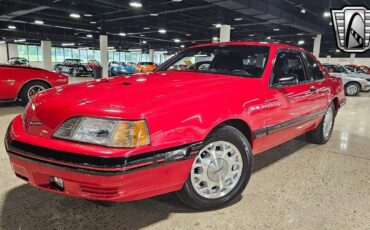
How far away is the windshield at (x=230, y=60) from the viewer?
9.39 ft

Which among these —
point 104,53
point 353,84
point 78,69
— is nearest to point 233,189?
point 353,84

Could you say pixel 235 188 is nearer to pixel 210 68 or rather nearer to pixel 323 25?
pixel 210 68

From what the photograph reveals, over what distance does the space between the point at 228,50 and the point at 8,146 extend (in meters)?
2.30

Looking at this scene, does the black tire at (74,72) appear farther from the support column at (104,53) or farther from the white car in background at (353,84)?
the white car in background at (353,84)

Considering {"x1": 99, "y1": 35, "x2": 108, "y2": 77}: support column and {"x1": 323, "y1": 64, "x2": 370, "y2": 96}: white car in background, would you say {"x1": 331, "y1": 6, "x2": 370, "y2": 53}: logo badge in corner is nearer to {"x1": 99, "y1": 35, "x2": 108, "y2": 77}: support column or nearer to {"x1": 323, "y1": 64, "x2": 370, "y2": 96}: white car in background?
{"x1": 323, "y1": 64, "x2": 370, "y2": 96}: white car in background

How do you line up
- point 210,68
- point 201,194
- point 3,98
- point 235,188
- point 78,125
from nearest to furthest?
point 78,125
point 201,194
point 235,188
point 210,68
point 3,98

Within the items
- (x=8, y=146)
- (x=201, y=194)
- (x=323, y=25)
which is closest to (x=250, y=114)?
(x=201, y=194)

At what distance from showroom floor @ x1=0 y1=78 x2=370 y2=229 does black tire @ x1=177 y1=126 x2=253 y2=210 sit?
71 millimetres

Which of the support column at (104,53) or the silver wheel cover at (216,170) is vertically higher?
the support column at (104,53)

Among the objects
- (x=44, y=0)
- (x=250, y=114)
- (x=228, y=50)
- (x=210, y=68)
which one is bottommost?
(x=250, y=114)

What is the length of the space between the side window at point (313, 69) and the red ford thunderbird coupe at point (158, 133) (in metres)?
0.90

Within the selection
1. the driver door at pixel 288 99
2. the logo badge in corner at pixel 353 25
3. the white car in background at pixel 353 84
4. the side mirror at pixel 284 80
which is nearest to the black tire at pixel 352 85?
the white car in background at pixel 353 84

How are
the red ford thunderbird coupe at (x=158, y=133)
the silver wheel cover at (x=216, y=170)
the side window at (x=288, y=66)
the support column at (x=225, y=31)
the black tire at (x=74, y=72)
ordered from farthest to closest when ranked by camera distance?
the black tire at (x=74, y=72)
the support column at (x=225, y=31)
the side window at (x=288, y=66)
the silver wheel cover at (x=216, y=170)
the red ford thunderbird coupe at (x=158, y=133)

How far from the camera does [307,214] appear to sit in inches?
88.9
